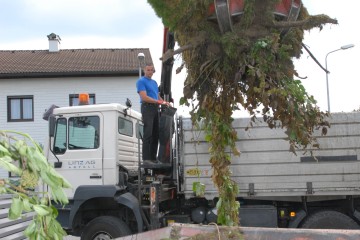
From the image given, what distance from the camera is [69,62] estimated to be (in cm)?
2452

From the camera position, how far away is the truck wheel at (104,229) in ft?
23.1

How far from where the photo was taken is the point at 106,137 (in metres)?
7.20

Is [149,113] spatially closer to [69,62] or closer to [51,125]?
[51,125]

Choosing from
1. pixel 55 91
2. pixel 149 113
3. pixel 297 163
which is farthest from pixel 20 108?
pixel 297 163

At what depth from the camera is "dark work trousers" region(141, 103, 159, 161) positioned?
24.2 ft

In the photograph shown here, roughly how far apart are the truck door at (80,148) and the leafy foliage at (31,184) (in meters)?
5.09

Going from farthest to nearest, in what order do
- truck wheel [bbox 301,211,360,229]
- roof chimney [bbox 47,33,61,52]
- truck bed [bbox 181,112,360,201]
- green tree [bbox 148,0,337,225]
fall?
roof chimney [bbox 47,33,61,52] < truck wheel [bbox 301,211,360,229] < truck bed [bbox 181,112,360,201] < green tree [bbox 148,0,337,225]

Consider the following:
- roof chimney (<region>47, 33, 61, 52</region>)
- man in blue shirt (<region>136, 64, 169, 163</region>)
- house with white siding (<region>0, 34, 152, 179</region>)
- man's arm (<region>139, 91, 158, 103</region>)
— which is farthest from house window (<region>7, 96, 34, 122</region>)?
man's arm (<region>139, 91, 158, 103</region>)

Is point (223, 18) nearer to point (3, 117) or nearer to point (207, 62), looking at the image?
point (207, 62)

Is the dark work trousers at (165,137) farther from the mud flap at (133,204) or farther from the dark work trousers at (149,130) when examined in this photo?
the mud flap at (133,204)

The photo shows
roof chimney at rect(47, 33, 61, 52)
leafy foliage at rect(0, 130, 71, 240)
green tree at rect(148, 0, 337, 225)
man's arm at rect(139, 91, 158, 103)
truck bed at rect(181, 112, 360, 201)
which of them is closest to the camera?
leafy foliage at rect(0, 130, 71, 240)

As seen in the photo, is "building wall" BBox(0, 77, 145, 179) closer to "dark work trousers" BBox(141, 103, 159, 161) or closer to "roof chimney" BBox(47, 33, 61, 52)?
"roof chimney" BBox(47, 33, 61, 52)

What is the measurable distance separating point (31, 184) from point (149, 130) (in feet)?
17.6

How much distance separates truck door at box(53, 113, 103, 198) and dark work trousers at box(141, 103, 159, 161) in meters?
0.70
